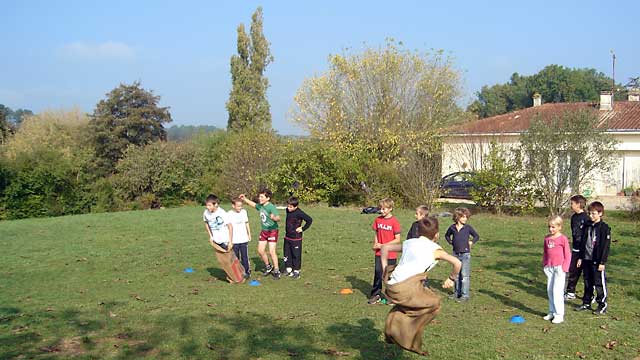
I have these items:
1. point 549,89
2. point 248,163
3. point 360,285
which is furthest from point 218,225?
point 549,89

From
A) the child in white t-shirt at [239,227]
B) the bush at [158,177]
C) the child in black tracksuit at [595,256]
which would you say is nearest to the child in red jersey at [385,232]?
the child in black tracksuit at [595,256]

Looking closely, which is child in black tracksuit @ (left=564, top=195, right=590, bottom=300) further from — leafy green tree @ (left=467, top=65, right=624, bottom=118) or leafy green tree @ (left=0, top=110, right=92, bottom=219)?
leafy green tree @ (left=467, top=65, right=624, bottom=118)

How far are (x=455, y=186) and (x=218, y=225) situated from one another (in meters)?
17.1

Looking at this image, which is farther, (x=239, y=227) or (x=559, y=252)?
(x=239, y=227)

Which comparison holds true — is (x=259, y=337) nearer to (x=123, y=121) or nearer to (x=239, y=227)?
(x=239, y=227)

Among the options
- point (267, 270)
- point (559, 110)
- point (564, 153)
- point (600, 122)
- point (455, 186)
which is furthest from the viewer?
point (559, 110)

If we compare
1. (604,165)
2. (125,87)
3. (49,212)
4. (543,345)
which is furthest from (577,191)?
(125,87)

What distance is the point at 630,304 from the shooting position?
30.3 ft

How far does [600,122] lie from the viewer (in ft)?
74.9

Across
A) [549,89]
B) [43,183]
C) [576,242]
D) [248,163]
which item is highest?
[549,89]

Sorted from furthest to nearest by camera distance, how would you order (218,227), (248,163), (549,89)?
1. (549,89)
2. (248,163)
3. (218,227)

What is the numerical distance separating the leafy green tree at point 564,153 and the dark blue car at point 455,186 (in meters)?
3.58

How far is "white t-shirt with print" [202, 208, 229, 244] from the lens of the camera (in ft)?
36.5

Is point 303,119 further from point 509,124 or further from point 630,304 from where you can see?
point 630,304
